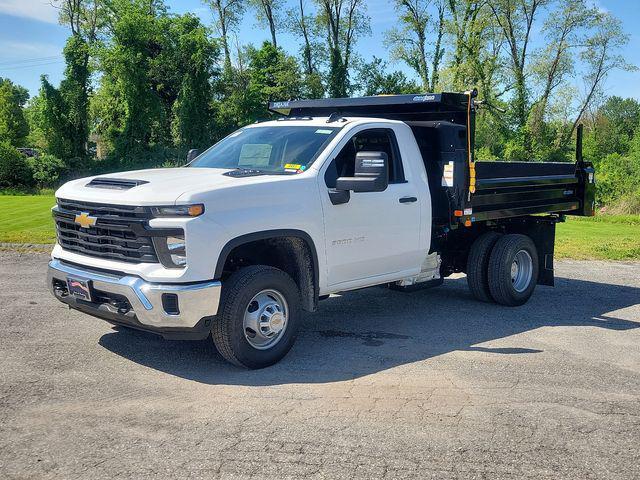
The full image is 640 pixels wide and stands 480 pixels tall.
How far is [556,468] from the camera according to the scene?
13.4 feet

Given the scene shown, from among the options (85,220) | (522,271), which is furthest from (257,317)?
(522,271)

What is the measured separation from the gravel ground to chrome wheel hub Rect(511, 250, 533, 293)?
848 millimetres

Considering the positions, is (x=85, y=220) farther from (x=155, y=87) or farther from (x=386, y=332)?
(x=155, y=87)

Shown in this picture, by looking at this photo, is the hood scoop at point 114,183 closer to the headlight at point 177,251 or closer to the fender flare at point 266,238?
the headlight at point 177,251

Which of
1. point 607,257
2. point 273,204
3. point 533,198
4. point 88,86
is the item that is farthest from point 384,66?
point 273,204

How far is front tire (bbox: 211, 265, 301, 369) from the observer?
5539 millimetres

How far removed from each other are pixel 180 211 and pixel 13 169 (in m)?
36.5

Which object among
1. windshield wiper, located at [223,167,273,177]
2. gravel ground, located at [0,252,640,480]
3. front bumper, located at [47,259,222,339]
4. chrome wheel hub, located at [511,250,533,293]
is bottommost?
gravel ground, located at [0,252,640,480]

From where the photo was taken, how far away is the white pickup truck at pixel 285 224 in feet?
17.4

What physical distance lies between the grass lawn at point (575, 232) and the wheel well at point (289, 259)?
8.39 meters

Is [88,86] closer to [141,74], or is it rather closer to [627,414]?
[141,74]

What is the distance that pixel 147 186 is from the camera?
18.2 ft

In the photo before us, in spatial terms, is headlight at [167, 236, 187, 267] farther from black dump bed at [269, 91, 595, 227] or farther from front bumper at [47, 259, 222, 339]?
black dump bed at [269, 91, 595, 227]

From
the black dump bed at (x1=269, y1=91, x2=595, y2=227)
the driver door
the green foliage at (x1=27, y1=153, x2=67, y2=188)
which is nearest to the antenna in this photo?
the black dump bed at (x1=269, y1=91, x2=595, y2=227)
